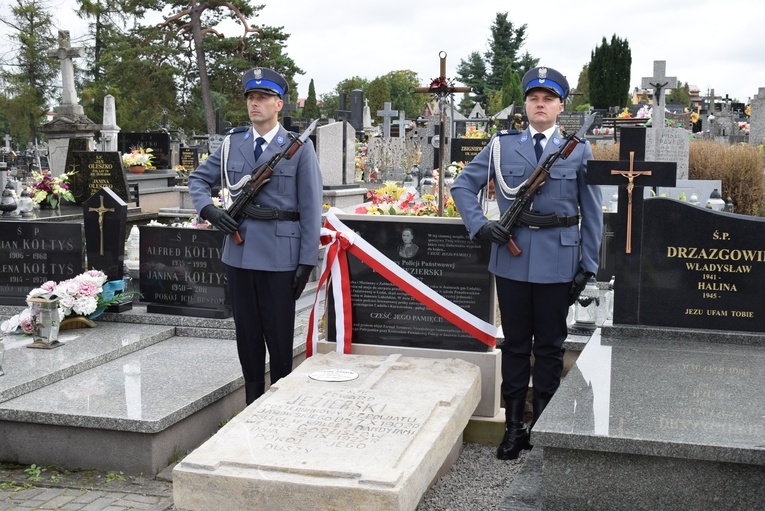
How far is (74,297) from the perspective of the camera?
6.32 metres

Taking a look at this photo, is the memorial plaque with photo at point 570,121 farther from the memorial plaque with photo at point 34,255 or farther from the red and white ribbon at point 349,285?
the red and white ribbon at point 349,285

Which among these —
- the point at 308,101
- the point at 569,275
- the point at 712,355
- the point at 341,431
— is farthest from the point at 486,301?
the point at 308,101

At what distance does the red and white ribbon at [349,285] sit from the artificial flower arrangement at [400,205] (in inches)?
44.8

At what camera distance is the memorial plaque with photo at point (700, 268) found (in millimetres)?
4938

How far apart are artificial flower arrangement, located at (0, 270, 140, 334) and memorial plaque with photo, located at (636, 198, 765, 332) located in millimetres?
3635

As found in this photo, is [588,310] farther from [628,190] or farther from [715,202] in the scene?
[715,202]

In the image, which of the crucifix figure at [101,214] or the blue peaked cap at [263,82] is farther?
the crucifix figure at [101,214]

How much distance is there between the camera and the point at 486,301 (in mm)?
5031

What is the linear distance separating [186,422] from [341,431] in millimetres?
1456

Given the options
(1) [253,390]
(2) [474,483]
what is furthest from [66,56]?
(2) [474,483]

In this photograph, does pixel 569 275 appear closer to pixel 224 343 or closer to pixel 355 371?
pixel 355 371

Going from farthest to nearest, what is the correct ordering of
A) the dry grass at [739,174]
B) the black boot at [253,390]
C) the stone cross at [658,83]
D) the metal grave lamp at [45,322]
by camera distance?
the stone cross at [658,83]
the dry grass at [739,174]
the metal grave lamp at [45,322]
the black boot at [253,390]

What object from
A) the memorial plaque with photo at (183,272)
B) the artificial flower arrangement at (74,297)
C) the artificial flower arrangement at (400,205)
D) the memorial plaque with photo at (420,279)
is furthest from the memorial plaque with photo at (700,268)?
Answer: the artificial flower arrangement at (74,297)

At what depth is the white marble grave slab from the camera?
3.33 metres
